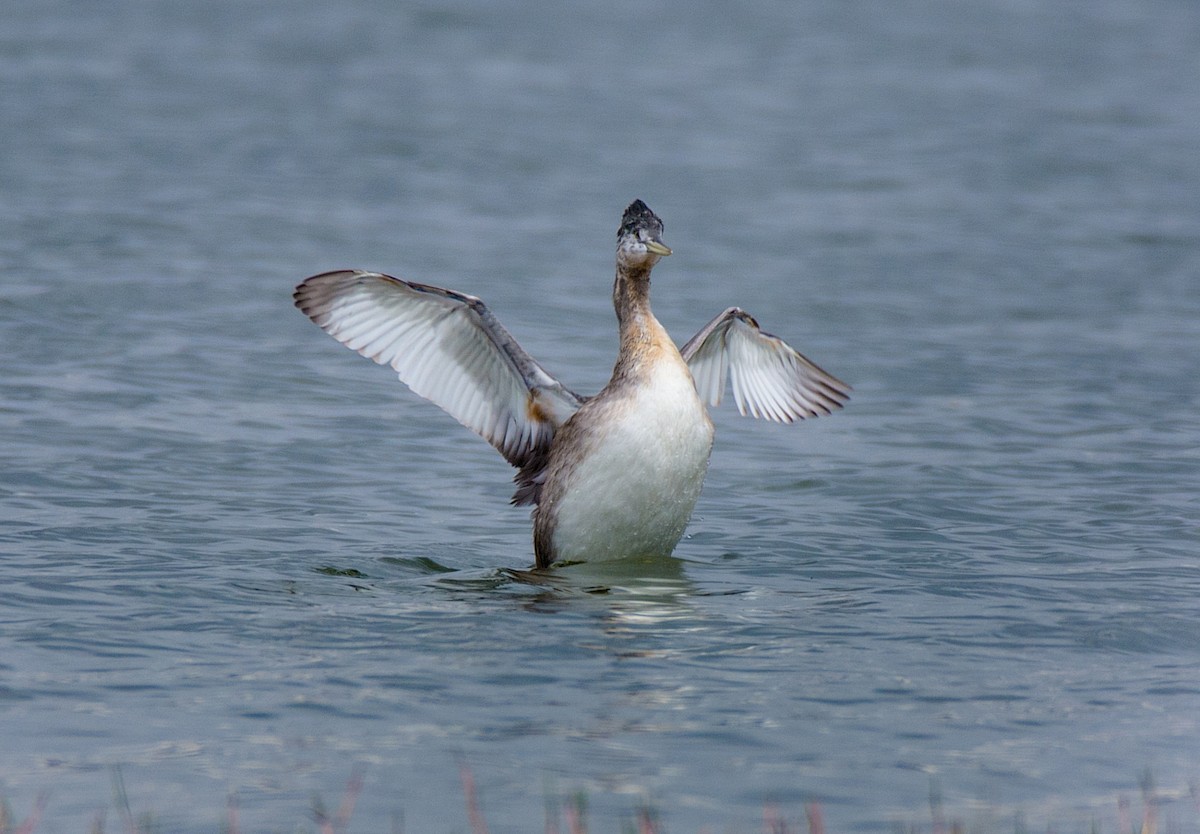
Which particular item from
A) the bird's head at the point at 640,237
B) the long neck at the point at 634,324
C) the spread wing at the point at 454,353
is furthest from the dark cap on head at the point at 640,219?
the spread wing at the point at 454,353

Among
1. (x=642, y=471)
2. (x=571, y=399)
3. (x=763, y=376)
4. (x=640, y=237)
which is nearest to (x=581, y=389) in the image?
(x=763, y=376)

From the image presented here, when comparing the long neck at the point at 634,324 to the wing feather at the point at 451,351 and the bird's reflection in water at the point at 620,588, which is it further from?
the bird's reflection in water at the point at 620,588

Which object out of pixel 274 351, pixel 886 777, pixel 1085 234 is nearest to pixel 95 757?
pixel 886 777

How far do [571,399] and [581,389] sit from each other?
3.76 meters

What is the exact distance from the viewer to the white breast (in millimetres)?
9281

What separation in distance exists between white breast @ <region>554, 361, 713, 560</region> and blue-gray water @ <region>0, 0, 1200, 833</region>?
0.45 meters

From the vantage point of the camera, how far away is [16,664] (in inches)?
297

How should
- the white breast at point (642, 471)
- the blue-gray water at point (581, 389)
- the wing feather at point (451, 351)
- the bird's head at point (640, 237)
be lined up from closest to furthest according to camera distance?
the blue-gray water at point (581, 389), the white breast at point (642, 471), the wing feather at point (451, 351), the bird's head at point (640, 237)

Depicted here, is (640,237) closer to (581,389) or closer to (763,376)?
(763,376)

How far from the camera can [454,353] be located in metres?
10.1

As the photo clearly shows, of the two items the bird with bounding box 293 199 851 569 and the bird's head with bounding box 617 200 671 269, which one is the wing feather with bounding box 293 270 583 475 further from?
the bird's head with bounding box 617 200 671 269

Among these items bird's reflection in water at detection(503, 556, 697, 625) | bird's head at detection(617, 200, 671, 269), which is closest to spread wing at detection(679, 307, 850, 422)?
bird's head at detection(617, 200, 671, 269)

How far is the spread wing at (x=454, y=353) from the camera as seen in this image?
9703mm

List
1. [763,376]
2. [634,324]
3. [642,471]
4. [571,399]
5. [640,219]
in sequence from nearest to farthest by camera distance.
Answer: [642,471], [634,324], [640,219], [571,399], [763,376]
